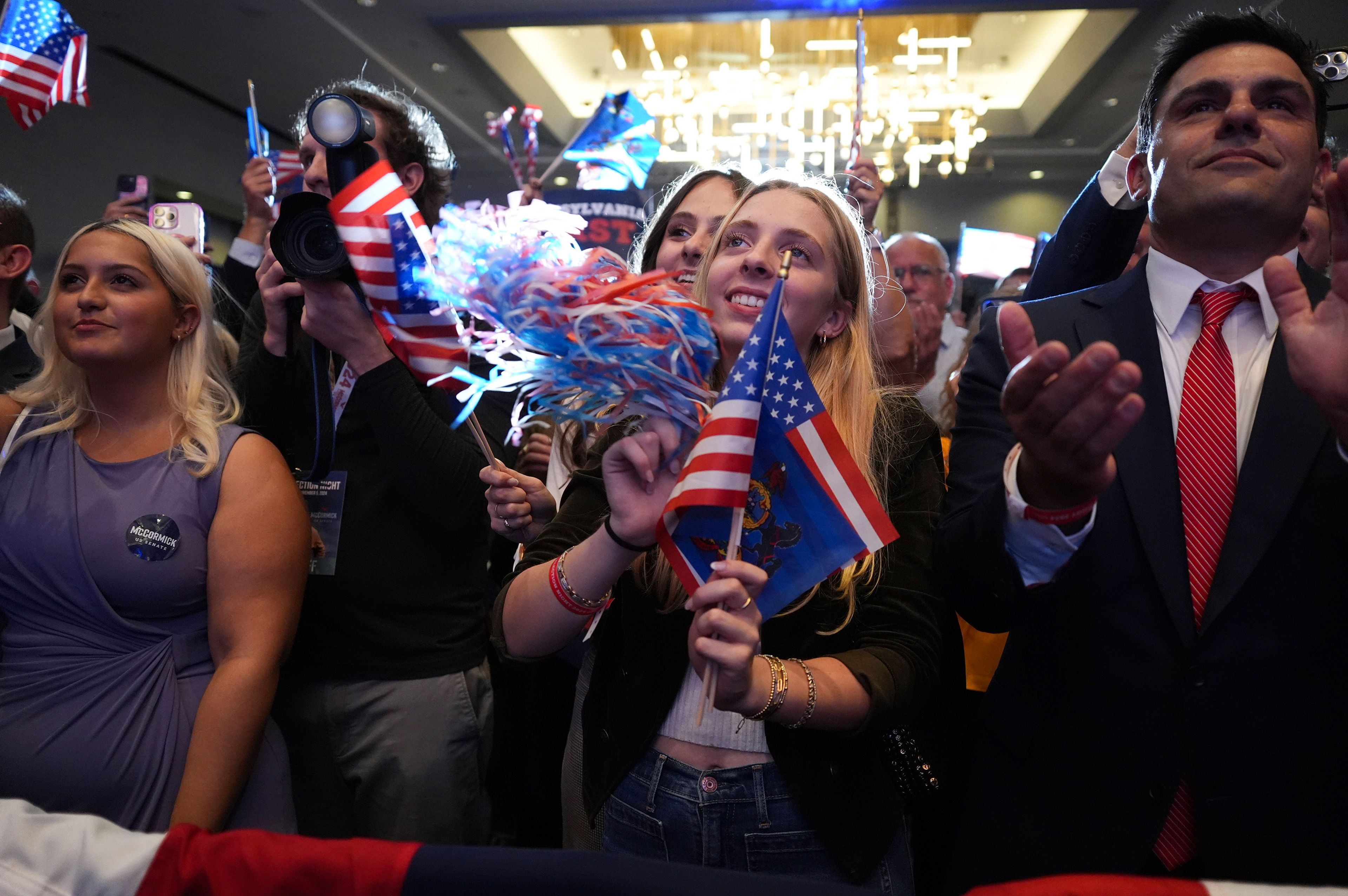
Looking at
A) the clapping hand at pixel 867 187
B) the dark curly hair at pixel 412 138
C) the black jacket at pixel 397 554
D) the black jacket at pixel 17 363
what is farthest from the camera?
the clapping hand at pixel 867 187

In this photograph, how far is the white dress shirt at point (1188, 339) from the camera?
117 centimetres

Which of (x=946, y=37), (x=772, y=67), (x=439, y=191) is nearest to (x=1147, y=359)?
(x=439, y=191)

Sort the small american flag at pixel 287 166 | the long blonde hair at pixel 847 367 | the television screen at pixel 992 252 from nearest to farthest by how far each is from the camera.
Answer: the long blonde hair at pixel 847 367 < the small american flag at pixel 287 166 < the television screen at pixel 992 252

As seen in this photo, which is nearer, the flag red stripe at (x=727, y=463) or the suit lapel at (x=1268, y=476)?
the flag red stripe at (x=727, y=463)

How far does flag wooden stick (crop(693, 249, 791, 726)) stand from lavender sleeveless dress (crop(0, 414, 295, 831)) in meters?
0.96

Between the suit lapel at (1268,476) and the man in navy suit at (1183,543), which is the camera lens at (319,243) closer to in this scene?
the man in navy suit at (1183,543)

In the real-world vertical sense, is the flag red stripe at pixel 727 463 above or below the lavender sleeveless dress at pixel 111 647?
above

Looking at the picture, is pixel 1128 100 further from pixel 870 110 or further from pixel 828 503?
pixel 828 503

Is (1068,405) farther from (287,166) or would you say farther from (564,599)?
(287,166)

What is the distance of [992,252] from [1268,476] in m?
3.49

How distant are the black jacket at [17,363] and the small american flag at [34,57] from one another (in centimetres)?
78

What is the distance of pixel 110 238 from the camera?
1846 millimetres

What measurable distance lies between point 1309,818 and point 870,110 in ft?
24.7

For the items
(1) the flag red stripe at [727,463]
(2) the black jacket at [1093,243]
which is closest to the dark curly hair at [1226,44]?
(2) the black jacket at [1093,243]
